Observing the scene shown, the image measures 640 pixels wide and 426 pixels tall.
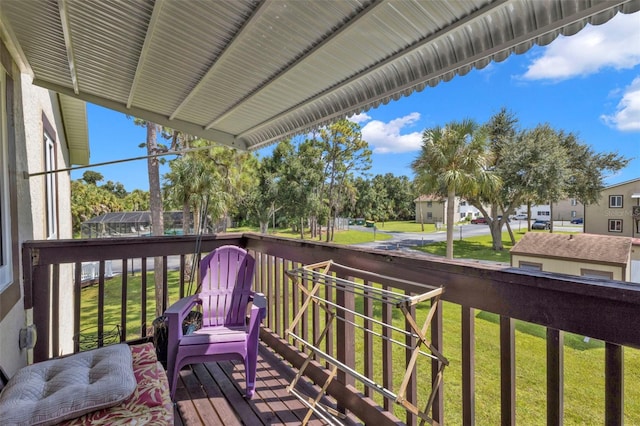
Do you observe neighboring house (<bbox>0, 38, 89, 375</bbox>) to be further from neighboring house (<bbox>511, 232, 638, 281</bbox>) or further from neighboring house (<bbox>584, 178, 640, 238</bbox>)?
neighboring house (<bbox>584, 178, 640, 238</bbox>)

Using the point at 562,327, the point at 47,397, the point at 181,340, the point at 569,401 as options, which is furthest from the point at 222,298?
the point at 569,401

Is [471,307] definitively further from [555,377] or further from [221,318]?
[221,318]

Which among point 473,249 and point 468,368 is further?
point 473,249

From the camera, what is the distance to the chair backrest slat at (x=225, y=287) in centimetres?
262

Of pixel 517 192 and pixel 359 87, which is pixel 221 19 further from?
pixel 517 192

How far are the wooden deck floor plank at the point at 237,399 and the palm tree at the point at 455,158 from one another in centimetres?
1282

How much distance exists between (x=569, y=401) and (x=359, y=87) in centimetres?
567

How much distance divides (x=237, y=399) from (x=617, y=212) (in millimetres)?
22274

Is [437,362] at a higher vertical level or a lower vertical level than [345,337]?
higher

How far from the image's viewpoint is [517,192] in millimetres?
17469

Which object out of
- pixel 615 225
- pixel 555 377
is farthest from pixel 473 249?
pixel 555 377

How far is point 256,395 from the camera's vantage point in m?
2.13

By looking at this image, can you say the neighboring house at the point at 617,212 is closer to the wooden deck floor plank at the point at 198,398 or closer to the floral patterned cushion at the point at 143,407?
the wooden deck floor plank at the point at 198,398

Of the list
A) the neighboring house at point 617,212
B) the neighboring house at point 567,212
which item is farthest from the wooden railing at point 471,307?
the neighboring house at point 567,212
